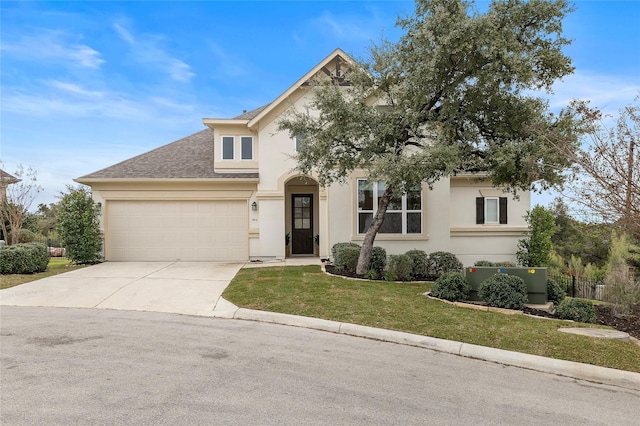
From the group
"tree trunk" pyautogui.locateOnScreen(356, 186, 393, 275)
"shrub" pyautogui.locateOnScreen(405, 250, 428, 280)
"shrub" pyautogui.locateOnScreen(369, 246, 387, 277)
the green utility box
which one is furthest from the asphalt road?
"shrub" pyautogui.locateOnScreen(405, 250, 428, 280)

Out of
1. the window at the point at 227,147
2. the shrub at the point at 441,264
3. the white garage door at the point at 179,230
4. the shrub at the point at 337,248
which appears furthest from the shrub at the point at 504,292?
the window at the point at 227,147

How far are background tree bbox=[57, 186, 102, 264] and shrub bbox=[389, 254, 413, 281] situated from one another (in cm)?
1056

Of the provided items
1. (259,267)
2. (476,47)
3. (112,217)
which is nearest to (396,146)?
(476,47)

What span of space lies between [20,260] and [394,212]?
12088 mm

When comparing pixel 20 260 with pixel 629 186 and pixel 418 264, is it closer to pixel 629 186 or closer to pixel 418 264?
pixel 418 264

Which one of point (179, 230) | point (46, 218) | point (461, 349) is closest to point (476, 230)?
point (461, 349)

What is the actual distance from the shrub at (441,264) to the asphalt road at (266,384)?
285 inches

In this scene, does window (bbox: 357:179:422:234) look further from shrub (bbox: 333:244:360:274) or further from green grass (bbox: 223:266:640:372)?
green grass (bbox: 223:266:640:372)

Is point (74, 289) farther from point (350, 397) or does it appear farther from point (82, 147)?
point (82, 147)

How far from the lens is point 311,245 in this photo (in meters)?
17.6

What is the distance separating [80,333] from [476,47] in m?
9.87

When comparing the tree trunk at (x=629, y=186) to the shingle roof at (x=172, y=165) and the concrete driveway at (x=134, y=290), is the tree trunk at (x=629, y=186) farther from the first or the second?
the shingle roof at (x=172, y=165)

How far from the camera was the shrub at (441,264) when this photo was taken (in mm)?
13273

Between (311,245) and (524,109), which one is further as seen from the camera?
(311,245)
